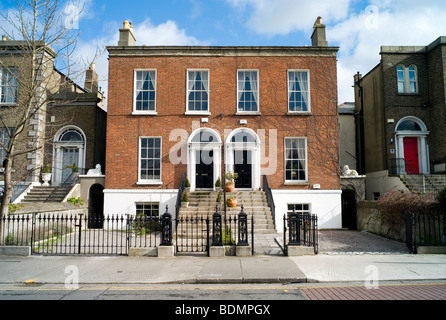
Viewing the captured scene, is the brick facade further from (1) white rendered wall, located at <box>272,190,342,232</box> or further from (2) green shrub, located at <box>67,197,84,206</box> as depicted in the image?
(2) green shrub, located at <box>67,197,84,206</box>

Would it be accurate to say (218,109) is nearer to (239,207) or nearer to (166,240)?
(239,207)

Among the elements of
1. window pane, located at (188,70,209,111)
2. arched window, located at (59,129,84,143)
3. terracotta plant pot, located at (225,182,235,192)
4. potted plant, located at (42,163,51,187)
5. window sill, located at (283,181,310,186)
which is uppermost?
window pane, located at (188,70,209,111)

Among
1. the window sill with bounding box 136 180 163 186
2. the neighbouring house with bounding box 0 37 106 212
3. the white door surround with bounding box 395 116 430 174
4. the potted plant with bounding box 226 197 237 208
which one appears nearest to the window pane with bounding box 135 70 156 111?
the neighbouring house with bounding box 0 37 106 212

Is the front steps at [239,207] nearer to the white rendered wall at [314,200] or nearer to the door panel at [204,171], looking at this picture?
the door panel at [204,171]

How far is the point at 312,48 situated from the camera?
1848 centimetres

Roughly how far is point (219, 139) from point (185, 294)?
1197 cm

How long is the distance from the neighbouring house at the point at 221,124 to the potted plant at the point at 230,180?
0.76 m

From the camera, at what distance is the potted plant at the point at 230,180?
16969mm

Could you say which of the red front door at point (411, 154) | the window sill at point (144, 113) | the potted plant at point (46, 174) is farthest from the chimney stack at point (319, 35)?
the potted plant at point (46, 174)

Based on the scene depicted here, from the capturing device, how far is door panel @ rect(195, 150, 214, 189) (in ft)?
59.3

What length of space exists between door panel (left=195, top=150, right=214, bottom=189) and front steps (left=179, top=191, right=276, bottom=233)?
1063mm
